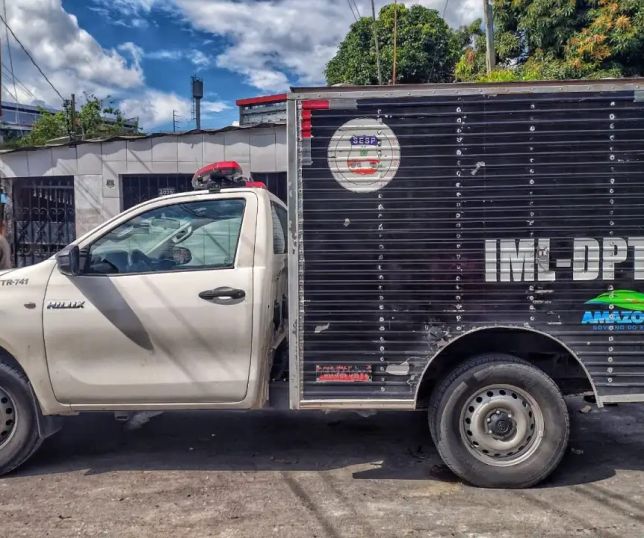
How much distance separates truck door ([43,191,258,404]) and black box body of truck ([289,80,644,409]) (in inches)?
19.4

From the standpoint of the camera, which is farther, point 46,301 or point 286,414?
point 286,414

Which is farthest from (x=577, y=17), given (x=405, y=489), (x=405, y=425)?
(x=405, y=489)

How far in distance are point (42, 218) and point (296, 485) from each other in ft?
33.0

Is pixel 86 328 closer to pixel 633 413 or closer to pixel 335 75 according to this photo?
pixel 633 413

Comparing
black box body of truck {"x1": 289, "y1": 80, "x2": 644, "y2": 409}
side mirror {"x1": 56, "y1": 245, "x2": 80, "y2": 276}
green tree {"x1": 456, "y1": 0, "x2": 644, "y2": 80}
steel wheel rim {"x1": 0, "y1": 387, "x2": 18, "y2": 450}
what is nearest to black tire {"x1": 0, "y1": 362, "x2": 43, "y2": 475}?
steel wheel rim {"x1": 0, "y1": 387, "x2": 18, "y2": 450}

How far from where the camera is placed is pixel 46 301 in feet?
14.2

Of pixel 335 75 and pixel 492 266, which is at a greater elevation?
pixel 335 75

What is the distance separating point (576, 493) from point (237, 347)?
2495 millimetres

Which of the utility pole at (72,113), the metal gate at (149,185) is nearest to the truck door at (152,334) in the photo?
the metal gate at (149,185)

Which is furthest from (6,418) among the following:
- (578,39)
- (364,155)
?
(578,39)

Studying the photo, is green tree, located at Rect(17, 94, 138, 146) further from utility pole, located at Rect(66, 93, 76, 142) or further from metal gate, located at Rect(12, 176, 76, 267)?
metal gate, located at Rect(12, 176, 76, 267)

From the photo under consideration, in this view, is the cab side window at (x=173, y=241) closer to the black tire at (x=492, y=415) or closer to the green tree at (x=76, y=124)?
the black tire at (x=492, y=415)

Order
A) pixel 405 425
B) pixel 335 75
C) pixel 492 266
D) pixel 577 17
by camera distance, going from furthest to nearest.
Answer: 1. pixel 335 75
2. pixel 577 17
3. pixel 405 425
4. pixel 492 266

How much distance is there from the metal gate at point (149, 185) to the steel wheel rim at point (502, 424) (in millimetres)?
8778
